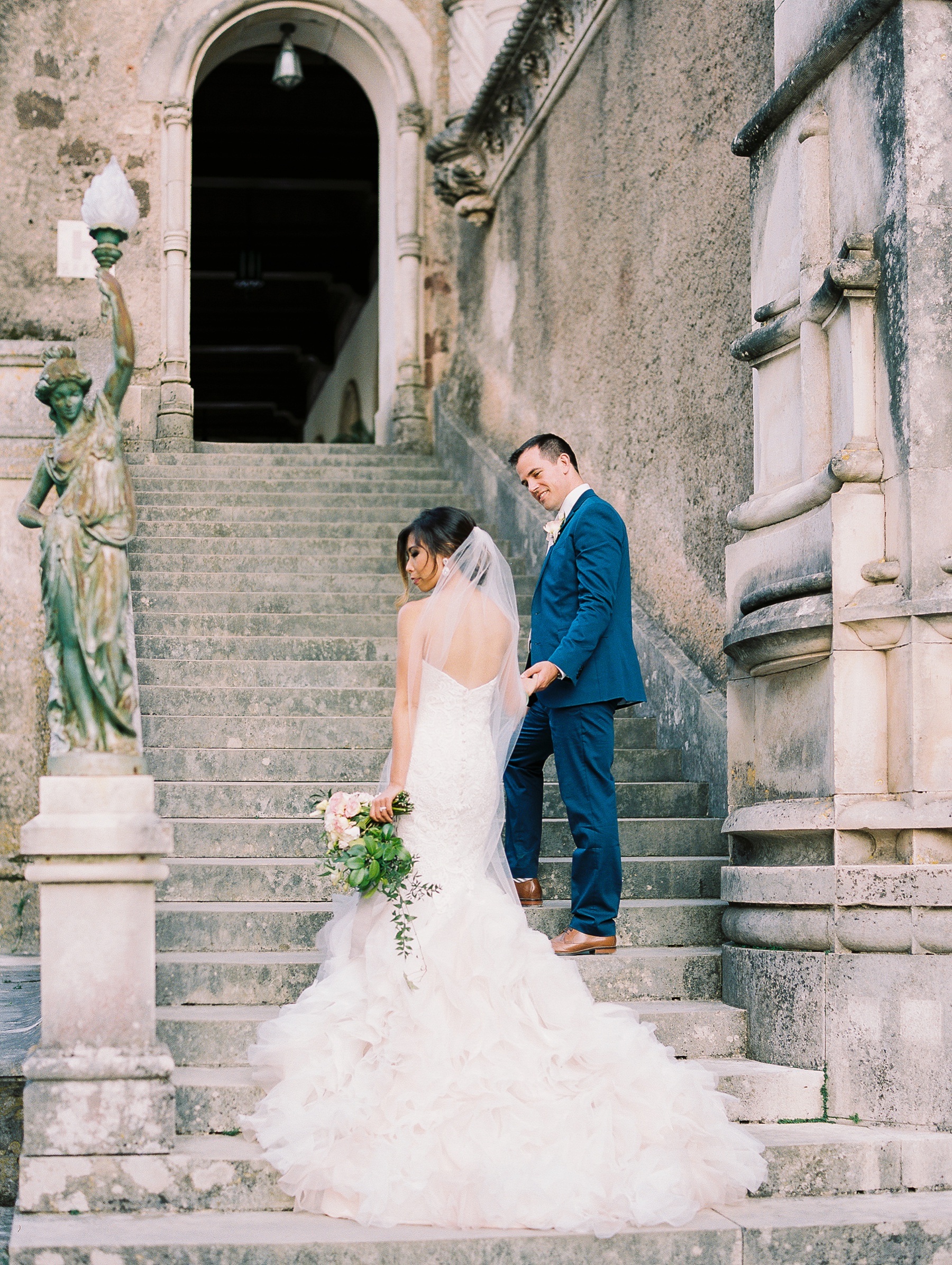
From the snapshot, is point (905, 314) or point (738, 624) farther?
point (738, 624)

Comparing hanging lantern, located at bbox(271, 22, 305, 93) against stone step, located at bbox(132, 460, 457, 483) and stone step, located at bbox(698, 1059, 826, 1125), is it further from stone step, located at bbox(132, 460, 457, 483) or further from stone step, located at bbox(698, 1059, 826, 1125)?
stone step, located at bbox(698, 1059, 826, 1125)

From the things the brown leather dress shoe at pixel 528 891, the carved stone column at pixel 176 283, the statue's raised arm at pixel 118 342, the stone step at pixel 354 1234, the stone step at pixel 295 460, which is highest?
the carved stone column at pixel 176 283

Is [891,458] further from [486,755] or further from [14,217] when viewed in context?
[14,217]

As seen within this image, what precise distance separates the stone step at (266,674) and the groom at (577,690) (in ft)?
6.09

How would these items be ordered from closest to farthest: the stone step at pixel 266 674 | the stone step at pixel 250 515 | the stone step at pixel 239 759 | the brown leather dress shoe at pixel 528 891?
the brown leather dress shoe at pixel 528 891, the stone step at pixel 239 759, the stone step at pixel 266 674, the stone step at pixel 250 515

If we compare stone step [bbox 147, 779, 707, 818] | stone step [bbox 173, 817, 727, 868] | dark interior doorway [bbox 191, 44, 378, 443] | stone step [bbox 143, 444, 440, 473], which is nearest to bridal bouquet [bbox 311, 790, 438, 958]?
stone step [bbox 173, 817, 727, 868]

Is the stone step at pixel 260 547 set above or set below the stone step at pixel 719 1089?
above

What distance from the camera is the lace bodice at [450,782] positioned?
4359mm

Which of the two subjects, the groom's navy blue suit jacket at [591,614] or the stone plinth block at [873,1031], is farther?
the groom's navy blue suit jacket at [591,614]

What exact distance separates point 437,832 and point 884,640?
4.69 feet

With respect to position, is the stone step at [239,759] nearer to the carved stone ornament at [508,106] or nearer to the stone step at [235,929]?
the stone step at [235,929]

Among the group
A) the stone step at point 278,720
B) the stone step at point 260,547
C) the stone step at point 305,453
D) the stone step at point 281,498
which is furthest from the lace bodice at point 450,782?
Answer: the stone step at point 305,453

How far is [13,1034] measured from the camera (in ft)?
15.8

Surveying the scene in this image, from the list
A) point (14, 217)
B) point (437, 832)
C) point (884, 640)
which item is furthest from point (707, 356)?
point (14, 217)
